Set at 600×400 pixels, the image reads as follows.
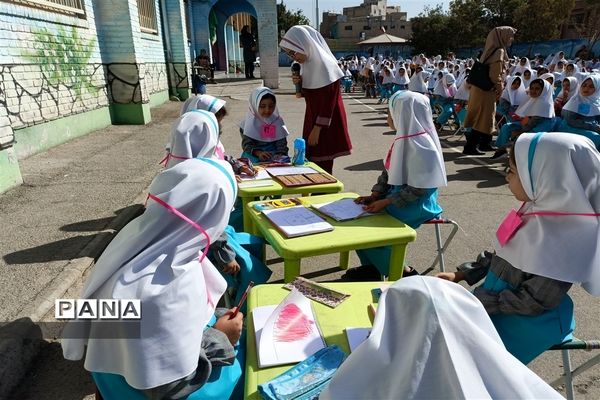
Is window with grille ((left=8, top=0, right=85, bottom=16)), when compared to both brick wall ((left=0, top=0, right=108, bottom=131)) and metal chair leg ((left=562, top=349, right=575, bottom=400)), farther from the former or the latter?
metal chair leg ((left=562, top=349, right=575, bottom=400))

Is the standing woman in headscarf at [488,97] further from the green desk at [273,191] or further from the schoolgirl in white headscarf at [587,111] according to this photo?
the green desk at [273,191]

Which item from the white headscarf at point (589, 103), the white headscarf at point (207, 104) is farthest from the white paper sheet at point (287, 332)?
the white headscarf at point (589, 103)

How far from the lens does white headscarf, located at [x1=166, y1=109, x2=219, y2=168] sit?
3.00 m

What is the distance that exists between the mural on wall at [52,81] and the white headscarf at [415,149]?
4542 mm

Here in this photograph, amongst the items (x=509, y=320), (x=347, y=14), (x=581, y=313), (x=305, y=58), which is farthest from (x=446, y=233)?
(x=347, y=14)

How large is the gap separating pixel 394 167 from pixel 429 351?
2.10m

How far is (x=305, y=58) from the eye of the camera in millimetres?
3740

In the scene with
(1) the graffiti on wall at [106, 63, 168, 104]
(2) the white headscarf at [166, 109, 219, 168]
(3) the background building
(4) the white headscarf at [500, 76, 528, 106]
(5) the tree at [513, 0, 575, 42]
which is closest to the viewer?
(2) the white headscarf at [166, 109, 219, 168]

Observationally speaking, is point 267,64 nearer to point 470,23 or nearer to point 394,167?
point 394,167

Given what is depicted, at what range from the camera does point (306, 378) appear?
1.30 meters

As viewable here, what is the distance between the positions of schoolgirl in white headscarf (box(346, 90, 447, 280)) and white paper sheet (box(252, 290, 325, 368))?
1130 millimetres

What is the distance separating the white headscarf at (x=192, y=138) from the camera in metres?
3.00

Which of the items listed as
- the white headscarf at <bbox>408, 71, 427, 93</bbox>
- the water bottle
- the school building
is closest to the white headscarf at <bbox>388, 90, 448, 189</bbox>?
the water bottle

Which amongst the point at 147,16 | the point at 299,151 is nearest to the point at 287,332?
the point at 299,151
